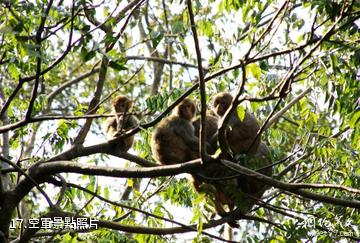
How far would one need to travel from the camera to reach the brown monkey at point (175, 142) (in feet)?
26.1

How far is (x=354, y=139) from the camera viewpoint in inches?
245

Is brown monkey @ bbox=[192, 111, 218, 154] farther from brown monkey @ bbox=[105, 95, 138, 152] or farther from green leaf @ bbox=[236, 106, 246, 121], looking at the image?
green leaf @ bbox=[236, 106, 246, 121]

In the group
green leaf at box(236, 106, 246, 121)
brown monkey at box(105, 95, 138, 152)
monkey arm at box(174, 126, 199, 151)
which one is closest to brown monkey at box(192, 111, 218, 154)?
monkey arm at box(174, 126, 199, 151)

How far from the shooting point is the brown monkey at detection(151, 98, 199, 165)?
313 inches

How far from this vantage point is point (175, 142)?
8.01m

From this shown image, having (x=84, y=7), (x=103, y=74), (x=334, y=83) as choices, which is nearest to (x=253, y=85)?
(x=334, y=83)

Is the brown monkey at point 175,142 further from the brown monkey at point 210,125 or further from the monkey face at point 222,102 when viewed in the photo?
the monkey face at point 222,102

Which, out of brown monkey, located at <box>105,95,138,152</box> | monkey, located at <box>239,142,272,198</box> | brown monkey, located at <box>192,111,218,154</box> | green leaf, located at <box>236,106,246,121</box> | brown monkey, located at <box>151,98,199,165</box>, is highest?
brown monkey, located at <box>105,95,138,152</box>

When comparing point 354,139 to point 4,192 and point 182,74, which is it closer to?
point 4,192

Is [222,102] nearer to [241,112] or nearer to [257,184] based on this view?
[257,184]

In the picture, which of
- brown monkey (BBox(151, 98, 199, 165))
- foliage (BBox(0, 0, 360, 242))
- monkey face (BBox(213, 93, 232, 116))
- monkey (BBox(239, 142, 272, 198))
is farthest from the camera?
monkey face (BBox(213, 93, 232, 116))

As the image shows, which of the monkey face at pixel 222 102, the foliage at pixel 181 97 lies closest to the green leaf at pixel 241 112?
the foliage at pixel 181 97

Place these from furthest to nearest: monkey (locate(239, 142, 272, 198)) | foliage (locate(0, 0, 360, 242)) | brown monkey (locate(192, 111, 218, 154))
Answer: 1. brown monkey (locate(192, 111, 218, 154))
2. monkey (locate(239, 142, 272, 198))
3. foliage (locate(0, 0, 360, 242))

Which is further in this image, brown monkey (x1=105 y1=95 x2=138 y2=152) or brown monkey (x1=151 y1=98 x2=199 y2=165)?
brown monkey (x1=105 y1=95 x2=138 y2=152)
